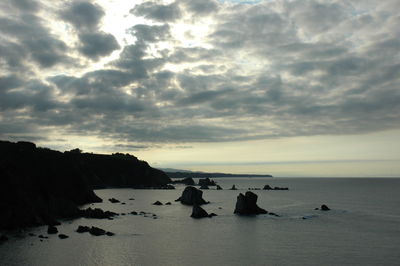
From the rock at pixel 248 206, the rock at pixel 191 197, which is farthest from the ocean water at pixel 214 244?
the rock at pixel 191 197

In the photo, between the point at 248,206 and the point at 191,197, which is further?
the point at 191,197

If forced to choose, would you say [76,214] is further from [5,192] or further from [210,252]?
[210,252]

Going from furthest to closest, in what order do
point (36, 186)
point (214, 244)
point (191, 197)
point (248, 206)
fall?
point (191, 197) < point (248, 206) < point (36, 186) < point (214, 244)

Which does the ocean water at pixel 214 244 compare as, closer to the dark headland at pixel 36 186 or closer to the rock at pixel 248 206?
the dark headland at pixel 36 186

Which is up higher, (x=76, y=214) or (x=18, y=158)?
(x=18, y=158)

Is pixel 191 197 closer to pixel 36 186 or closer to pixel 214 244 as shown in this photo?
pixel 36 186

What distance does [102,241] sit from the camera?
61.6m

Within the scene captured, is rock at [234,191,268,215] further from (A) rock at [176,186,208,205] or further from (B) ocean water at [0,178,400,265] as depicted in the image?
(A) rock at [176,186,208,205]

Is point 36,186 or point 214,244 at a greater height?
point 36,186

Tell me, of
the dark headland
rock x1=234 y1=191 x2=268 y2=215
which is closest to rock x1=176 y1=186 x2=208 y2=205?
the dark headland

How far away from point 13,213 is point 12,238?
11.8 meters

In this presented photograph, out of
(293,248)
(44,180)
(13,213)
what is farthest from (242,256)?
(44,180)

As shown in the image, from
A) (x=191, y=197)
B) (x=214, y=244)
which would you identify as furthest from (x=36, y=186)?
(x=191, y=197)

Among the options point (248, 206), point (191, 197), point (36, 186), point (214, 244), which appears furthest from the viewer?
point (191, 197)
